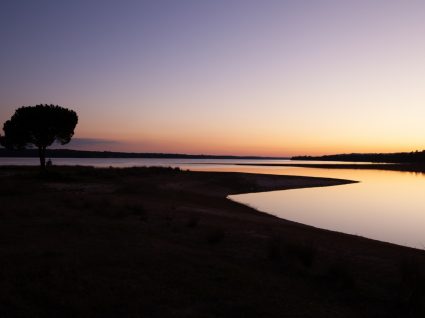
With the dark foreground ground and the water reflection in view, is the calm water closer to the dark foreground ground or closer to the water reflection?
the water reflection

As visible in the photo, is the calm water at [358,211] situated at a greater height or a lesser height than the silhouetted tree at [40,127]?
lesser

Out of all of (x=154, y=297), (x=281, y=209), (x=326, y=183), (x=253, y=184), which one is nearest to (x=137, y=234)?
(x=154, y=297)

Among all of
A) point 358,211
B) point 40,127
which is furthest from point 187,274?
point 40,127

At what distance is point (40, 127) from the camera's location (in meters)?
45.7

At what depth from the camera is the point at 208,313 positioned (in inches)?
274

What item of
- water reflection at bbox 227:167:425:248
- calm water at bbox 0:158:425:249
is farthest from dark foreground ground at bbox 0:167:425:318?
water reflection at bbox 227:167:425:248

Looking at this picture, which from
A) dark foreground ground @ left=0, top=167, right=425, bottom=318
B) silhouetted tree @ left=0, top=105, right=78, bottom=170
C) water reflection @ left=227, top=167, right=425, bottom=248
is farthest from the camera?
silhouetted tree @ left=0, top=105, right=78, bottom=170

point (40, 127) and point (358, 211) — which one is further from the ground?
point (40, 127)

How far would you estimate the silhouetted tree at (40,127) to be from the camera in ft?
149

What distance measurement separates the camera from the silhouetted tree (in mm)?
45500

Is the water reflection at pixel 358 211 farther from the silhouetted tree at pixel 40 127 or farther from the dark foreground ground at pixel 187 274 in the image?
the silhouetted tree at pixel 40 127

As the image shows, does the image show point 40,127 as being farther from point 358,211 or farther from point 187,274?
point 187,274

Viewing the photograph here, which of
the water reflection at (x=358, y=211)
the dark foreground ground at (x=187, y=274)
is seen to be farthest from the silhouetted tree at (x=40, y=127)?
the dark foreground ground at (x=187, y=274)

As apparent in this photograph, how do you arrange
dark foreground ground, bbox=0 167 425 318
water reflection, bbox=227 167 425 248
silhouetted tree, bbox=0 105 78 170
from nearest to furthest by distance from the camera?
1. dark foreground ground, bbox=0 167 425 318
2. water reflection, bbox=227 167 425 248
3. silhouetted tree, bbox=0 105 78 170
